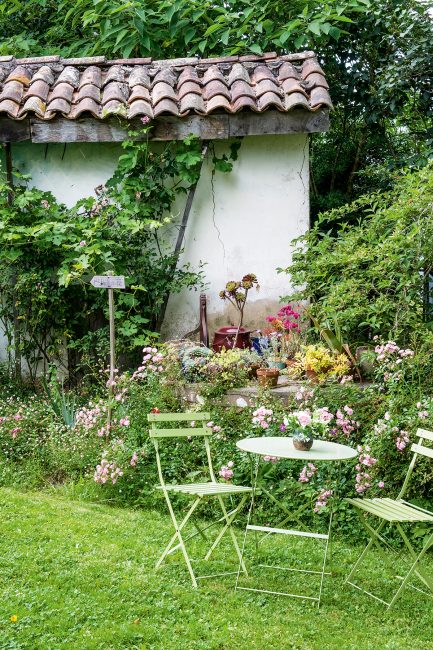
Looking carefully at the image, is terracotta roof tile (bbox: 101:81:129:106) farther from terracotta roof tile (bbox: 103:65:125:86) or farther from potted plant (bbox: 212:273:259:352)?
potted plant (bbox: 212:273:259:352)

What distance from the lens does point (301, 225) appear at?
30.3ft

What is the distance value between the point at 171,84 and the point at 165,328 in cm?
271

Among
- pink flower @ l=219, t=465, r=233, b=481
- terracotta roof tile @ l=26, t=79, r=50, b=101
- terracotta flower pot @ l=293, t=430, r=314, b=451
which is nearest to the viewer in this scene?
terracotta flower pot @ l=293, t=430, r=314, b=451

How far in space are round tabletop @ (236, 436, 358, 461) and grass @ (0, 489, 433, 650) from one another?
2.76ft

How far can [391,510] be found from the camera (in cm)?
525

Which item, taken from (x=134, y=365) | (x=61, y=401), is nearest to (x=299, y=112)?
(x=134, y=365)

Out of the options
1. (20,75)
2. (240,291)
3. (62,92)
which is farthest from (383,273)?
(20,75)

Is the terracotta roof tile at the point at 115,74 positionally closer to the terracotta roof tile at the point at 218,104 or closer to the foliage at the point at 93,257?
the foliage at the point at 93,257

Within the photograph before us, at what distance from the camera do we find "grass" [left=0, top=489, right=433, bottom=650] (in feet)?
14.6

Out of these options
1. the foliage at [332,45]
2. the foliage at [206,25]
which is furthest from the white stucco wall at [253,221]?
the foliage at [206,25]

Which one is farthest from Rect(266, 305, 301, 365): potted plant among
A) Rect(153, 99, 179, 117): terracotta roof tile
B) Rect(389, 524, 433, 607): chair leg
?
Rect(389, 524, 433, 607): chair leg

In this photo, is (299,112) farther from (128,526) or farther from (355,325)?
(128,526)

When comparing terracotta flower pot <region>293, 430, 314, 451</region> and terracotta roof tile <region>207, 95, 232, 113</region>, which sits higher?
terracotta roof tile <region>207, 95, 232, 113</region>

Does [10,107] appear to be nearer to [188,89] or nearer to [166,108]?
[166,108]
